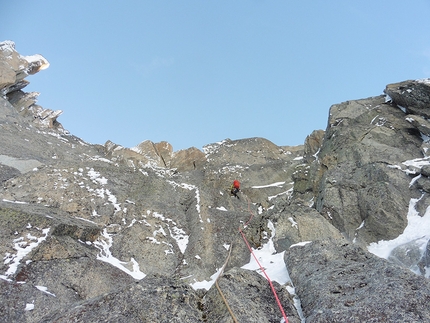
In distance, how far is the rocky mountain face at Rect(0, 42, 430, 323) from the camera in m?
7.06

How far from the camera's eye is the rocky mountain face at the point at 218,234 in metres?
7.06

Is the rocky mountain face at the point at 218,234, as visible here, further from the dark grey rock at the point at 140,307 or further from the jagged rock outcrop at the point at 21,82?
the jagged rock outcrop at the point at 21,82

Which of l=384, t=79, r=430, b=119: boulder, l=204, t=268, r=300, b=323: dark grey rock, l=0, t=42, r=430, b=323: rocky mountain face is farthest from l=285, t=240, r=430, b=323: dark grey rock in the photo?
l=384, t=79, r=430, b=119: boulder

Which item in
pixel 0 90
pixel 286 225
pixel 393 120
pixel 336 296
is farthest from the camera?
pixel 0 90

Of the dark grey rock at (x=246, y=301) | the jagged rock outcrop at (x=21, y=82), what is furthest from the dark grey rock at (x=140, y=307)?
the jagged rock outcrop at (x=21, y=82)

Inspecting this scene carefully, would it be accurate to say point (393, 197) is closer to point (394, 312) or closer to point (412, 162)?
point (412, 162)

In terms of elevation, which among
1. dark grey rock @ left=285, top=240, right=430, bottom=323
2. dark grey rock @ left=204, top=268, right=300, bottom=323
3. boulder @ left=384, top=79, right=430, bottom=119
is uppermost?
boulder @ left=384, top=79, right=430, bottom=119

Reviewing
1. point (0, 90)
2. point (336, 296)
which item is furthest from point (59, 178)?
point (0, 90)

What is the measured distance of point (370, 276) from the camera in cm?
767

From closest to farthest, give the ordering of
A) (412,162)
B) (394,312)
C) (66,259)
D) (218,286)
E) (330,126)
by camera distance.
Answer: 1. (394,312)
2. (218,286)
3. (66,259)
4. (412,162)
5. (330,126)

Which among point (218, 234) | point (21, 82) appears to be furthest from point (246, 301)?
point (21, 82)

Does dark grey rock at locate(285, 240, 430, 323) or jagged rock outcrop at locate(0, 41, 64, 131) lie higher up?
jagged rock outcrop at locate(0, 41, 64, 131)

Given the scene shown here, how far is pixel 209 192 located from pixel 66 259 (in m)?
10.4

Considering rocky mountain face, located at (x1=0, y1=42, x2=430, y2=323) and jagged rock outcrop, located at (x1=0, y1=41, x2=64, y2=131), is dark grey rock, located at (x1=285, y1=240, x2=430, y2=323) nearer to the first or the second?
rocky mountain face, located at (x1=0, y1=42, x2=430, y2=323)
